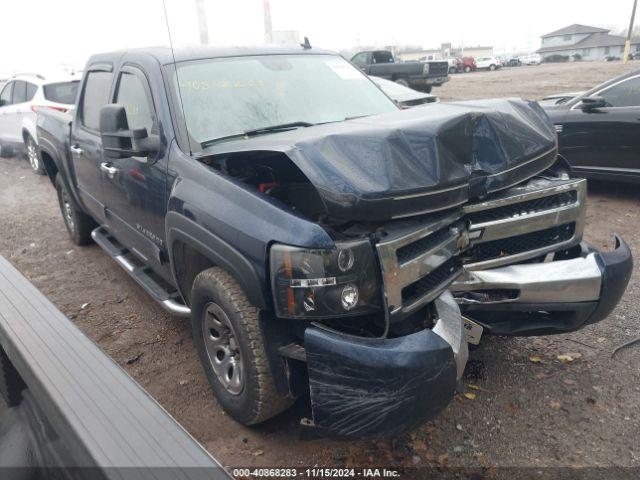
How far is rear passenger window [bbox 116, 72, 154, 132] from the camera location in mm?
3447

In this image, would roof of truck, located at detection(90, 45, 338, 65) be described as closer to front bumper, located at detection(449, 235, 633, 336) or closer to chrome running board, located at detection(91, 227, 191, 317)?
chrome running board, located at detection(91, 227, 191, 317)

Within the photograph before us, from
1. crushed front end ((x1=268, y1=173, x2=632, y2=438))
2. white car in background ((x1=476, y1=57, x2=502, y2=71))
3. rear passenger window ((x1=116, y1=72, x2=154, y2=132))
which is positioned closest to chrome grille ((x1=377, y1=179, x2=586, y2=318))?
crushed front end ((x1=268, y1=173, x2=632, y2=438))

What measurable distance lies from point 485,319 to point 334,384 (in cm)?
104

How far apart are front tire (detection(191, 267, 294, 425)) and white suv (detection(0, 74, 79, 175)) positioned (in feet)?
22.2

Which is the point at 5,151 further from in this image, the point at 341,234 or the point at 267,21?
the point at 341,234

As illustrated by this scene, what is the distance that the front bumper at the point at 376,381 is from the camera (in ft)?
6.65

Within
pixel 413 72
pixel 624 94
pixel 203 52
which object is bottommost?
pixel 413 72

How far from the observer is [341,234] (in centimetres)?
231

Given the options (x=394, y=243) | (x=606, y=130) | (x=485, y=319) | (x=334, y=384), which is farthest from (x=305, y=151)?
(x=606, y=130)

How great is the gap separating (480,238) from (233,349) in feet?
4.55

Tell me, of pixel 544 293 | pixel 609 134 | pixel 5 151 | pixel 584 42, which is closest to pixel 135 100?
pixel 544 293

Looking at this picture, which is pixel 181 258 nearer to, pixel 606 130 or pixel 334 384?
pixel 334 384

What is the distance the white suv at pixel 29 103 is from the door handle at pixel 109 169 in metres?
5.12

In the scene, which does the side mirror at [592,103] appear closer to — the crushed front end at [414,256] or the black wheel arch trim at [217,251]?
the crushed front end at [414,256]
